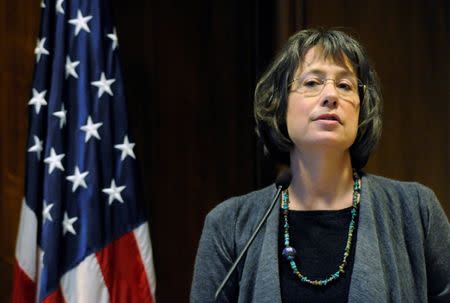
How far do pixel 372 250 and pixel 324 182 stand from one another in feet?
0.69

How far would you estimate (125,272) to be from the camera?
2176mm

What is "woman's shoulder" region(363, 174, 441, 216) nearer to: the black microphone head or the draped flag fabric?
the black microphone head

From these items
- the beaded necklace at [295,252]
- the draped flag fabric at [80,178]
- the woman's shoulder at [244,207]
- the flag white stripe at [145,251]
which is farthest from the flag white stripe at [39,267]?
the beaded necklace at [295,252]

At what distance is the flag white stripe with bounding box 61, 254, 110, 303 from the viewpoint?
210 cm

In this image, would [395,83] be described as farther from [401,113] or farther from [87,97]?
[87,97]

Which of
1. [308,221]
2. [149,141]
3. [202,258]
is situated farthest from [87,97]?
[308,221]

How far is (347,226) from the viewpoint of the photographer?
148 cm

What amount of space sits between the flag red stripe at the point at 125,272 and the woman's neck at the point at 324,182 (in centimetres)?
82

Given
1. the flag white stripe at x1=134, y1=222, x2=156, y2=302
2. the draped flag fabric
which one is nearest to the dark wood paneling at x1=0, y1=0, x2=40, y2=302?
the draped flag fabric

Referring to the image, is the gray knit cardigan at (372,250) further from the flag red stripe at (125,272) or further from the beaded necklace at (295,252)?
the flag red stripe at (125,272)

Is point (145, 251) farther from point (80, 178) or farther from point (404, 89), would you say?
point (404, 89)

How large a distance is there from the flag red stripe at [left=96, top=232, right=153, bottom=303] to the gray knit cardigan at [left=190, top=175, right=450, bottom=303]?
2.17 feet

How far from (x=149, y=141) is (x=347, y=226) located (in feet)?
4.63

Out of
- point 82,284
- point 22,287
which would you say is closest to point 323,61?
point 82,284
